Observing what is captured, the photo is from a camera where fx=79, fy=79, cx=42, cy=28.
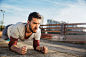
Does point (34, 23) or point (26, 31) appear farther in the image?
point (26, 31)

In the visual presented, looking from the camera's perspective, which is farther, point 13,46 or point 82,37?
point 82,37

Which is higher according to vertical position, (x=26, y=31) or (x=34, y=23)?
(x=34, y=23)

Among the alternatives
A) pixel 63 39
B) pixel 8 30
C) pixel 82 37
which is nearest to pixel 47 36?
pixel 63 39

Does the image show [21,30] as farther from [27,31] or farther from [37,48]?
[37,48]

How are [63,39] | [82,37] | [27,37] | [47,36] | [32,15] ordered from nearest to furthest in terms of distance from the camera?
[32,15] → [27,37] → [82,37] → [63,39] → [47,36]

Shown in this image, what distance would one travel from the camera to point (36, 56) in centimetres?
156

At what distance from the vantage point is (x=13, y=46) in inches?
69.7

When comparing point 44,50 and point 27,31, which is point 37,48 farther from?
point 27,31

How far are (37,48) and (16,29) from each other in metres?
0.70

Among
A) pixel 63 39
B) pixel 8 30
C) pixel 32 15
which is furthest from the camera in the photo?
pixel 63 39

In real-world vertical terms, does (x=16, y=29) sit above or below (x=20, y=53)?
above

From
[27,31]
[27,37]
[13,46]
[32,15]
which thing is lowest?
[13,46]

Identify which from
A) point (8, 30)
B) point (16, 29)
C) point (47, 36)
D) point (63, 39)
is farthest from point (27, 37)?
point (47, 36)

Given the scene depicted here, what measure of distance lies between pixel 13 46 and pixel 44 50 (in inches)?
27.5
